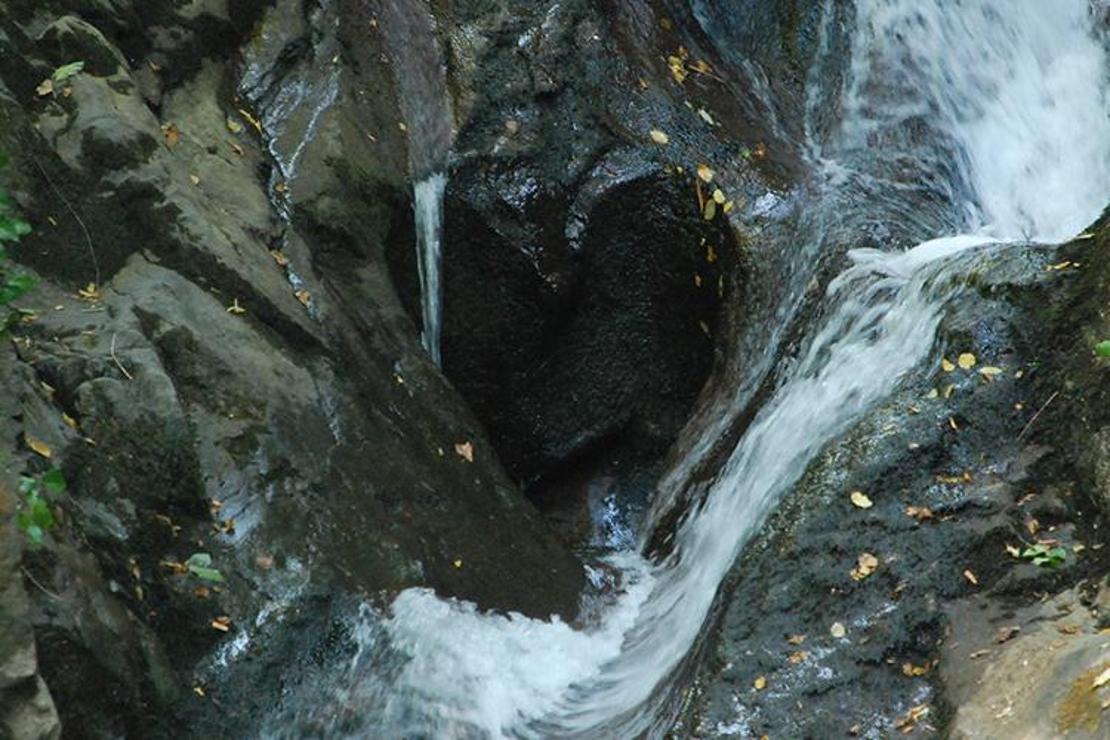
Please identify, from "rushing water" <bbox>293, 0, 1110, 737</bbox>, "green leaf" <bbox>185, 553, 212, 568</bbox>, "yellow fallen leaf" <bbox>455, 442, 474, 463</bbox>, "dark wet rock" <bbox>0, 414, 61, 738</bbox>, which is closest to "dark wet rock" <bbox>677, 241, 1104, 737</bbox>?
"rushing water" <bbox>293, 0, 1110, 737</bbox>

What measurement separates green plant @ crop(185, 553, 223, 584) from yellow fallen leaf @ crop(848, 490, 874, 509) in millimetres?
2414

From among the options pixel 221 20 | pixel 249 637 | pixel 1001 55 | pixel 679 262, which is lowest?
pixel 249 637

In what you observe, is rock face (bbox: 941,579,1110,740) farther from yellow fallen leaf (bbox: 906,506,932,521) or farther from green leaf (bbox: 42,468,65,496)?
green leaf (bbox: 42,468,65,496)

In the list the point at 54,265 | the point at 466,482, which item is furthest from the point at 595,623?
the point at 54,265

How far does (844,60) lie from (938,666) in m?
5.47

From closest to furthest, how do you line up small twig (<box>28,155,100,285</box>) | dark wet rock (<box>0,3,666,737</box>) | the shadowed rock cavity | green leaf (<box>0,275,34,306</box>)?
green leaf (<box>0,275,34,306</box>), dark wet rock (<box>0,3,666,737</box>), small twig (<box>28,155,100,285</box>), the shadowed rock cavity

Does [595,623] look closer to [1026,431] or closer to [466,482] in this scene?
[466,482]

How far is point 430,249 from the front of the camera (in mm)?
7203

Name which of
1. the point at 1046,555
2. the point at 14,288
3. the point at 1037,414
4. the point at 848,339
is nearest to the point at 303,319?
the point at 14,288

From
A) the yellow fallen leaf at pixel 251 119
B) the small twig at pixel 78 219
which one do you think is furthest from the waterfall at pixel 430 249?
the small twig at pixel 78 219

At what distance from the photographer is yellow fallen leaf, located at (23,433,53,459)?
4382 mm

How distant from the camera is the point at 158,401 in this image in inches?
199

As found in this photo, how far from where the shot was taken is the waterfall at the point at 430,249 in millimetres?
7145

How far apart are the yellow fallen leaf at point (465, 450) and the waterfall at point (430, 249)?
84 centimetres
